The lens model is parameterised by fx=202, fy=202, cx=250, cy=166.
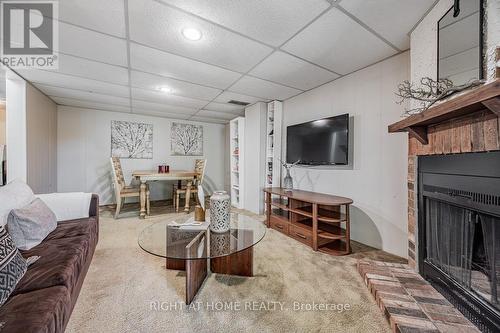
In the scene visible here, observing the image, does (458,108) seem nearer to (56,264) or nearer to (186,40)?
A: (186,40)

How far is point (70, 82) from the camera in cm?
286

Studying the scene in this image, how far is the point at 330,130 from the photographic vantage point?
2.66m

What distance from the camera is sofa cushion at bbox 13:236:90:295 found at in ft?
3.47

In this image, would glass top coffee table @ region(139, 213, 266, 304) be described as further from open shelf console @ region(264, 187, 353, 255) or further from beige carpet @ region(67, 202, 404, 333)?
open shelf console @ region(264, 187, 353, 255)

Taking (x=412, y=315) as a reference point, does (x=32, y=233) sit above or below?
above

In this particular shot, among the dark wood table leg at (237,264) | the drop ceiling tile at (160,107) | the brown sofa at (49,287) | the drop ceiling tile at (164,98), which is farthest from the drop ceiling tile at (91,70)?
the dark wood table leg at (237,264)

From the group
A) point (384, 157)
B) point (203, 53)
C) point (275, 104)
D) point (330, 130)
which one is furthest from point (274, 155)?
point (203, 53)

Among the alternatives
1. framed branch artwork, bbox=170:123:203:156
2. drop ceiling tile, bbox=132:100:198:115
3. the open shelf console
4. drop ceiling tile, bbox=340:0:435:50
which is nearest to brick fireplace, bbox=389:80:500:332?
the open shelf console

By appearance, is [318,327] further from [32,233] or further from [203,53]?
[203,53]

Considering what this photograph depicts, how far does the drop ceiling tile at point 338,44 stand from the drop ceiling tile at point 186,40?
412mm

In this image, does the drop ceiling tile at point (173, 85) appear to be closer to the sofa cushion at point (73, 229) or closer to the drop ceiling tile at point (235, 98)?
the drop ceiling tile at point (235, 98)

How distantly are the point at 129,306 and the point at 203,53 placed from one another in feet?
7.44

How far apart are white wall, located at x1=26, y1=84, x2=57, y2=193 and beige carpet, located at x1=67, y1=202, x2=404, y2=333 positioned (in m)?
1.93

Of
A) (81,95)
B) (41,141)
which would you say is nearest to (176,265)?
(41,141)
